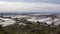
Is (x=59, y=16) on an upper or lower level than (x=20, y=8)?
lower

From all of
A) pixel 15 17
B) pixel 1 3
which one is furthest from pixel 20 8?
pixel 1 3

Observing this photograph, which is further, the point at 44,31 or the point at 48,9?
the point at 48,9

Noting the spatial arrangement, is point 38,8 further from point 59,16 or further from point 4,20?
point 4,20

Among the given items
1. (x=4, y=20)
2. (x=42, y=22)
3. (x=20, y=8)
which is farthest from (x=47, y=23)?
(x=4, y=20)

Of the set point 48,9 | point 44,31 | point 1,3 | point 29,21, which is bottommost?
point 44,31

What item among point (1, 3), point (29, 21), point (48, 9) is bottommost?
point (29, 21)

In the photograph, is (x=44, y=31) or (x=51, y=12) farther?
(x=51, y=12)

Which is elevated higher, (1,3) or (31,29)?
(1,3)

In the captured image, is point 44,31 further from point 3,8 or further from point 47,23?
point 3,8

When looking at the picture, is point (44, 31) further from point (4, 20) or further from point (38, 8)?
point (4, 20)
